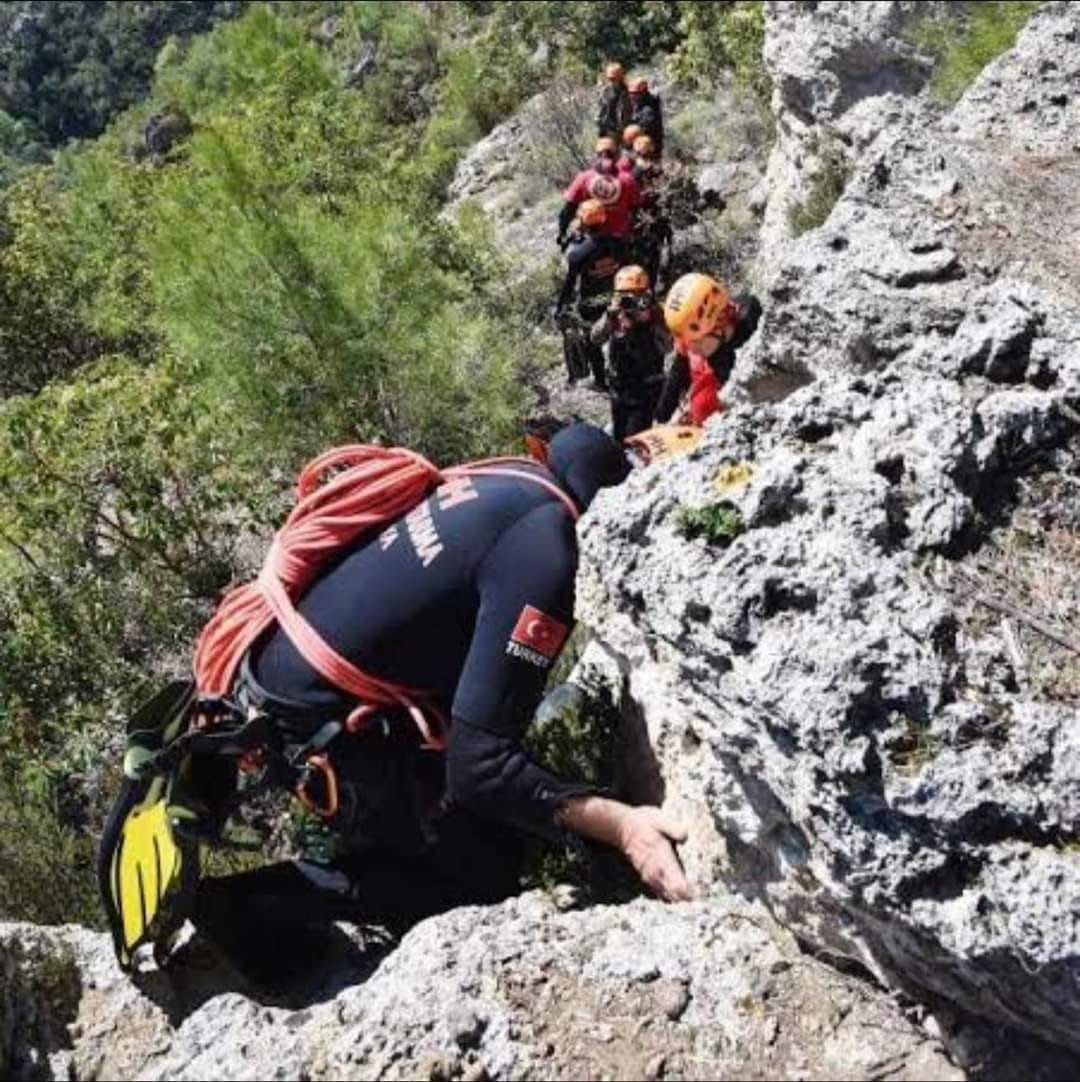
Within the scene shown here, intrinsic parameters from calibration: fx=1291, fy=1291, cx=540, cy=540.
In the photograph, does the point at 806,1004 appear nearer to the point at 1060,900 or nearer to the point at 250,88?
the point at 1060,900

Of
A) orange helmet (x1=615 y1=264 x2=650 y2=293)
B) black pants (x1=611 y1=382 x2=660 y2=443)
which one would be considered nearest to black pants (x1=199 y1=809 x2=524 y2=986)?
black pants (x1=611 y1=382 x2=660 y2=443)

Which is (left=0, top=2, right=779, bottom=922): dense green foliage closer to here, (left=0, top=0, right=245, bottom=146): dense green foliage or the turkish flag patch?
the turkish flag patch

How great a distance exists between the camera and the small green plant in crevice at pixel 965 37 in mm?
9305

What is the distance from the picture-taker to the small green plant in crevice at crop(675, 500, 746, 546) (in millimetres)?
2600

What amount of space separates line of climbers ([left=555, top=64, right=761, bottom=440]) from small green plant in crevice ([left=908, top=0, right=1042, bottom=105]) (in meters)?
2.35

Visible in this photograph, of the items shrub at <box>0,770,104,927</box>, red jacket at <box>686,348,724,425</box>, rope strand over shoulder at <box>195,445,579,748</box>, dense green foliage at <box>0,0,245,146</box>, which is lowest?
dense green foliage at <box>0,0,245,146</box>

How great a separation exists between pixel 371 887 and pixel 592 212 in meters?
7.29

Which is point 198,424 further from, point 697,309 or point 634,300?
point 634,300

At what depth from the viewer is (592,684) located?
3535 mm

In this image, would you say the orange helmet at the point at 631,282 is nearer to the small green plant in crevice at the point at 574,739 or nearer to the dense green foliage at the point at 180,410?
the dense green foliage at the point at 180,410

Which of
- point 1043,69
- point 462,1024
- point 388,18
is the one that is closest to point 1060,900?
point 462,1024

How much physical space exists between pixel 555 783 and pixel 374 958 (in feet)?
2.34

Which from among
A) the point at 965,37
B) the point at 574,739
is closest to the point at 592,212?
the point at 965,37

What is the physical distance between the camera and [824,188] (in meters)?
7.35
